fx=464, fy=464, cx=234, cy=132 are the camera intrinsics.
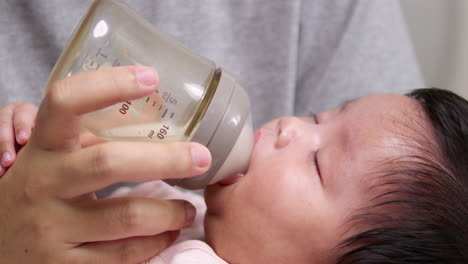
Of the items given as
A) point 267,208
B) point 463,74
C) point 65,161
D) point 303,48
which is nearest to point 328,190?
point 267,208

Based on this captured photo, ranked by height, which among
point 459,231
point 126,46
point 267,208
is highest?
point 126,46

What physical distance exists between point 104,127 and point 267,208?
1.09 feet

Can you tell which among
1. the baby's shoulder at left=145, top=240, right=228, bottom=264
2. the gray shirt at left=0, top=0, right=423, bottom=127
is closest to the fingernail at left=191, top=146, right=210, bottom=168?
the baby's shoulder at left=145, top=240, right=228, bottom=264

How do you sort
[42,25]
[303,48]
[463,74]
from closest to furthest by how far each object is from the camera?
[42,25] → [303,48] → [463,74]

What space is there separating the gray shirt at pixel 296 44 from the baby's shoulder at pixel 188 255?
62 cm

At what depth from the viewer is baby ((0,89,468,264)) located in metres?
0.79

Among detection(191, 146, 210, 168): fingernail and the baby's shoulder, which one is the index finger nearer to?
detection(191, 146, 210, 168): fingernail

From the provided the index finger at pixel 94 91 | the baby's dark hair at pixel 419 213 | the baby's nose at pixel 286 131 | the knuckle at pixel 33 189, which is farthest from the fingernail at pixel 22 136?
the baby's dark hair at pixel 419 213

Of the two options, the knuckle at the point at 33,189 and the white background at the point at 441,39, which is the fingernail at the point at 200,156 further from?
the white background at the point at 441,39

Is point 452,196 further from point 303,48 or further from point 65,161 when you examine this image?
point 303,48

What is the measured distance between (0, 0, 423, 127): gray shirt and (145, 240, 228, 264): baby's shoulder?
615 millimetres

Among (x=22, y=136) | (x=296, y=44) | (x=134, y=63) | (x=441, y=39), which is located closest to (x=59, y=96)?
(x=134, y=63)

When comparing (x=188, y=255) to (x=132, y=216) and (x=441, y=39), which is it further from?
(x=441, y=39)

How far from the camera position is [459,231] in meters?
0.80
